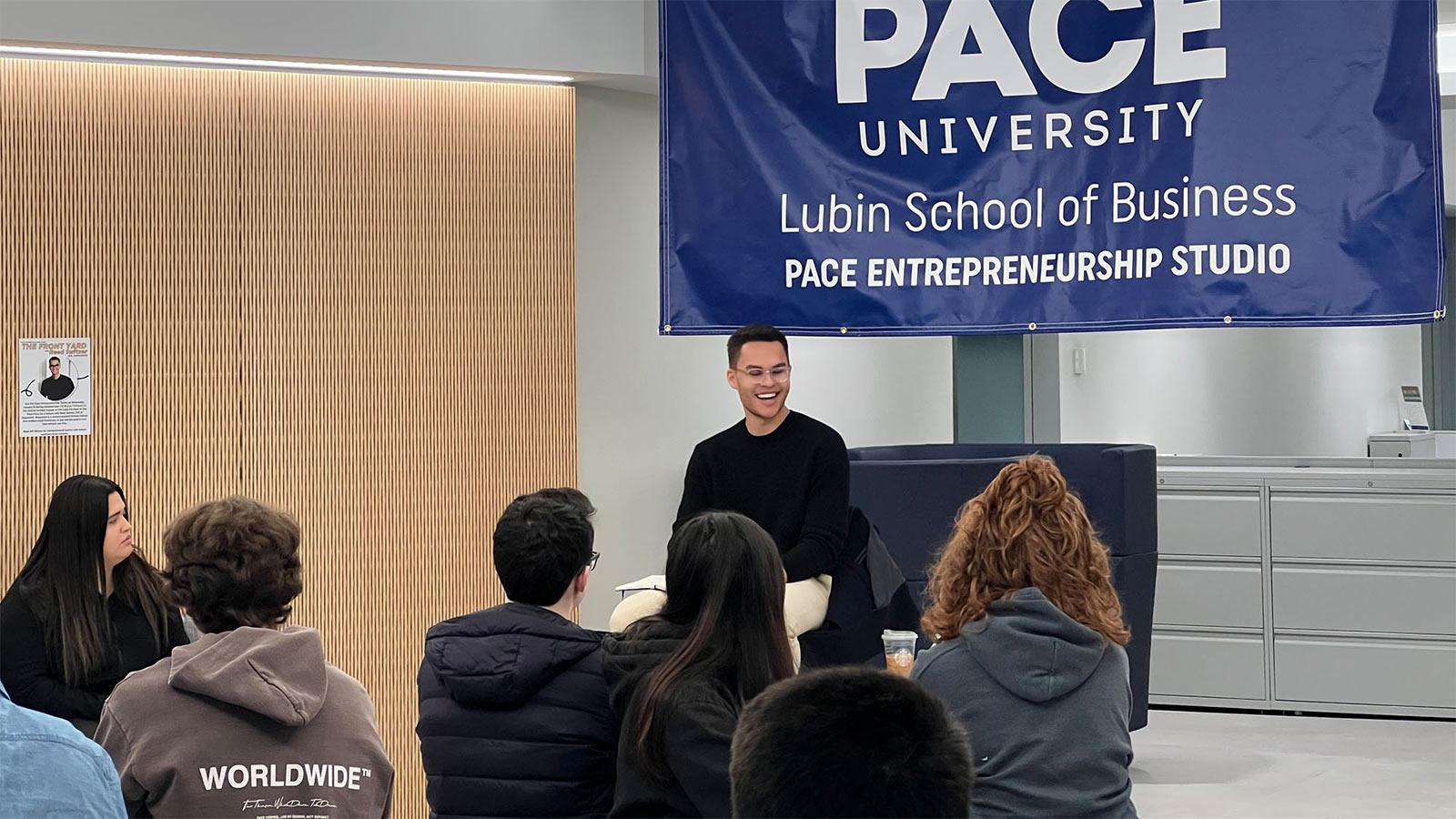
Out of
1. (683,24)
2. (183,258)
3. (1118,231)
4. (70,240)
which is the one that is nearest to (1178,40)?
(1118,231)

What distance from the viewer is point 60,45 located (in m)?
4.68

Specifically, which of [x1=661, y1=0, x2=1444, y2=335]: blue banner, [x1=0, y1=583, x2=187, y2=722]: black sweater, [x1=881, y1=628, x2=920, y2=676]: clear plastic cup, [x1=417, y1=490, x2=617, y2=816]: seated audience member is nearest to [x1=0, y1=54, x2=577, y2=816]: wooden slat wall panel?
[x1=661, y1=0, x2=1444, y2=335]: blue banner

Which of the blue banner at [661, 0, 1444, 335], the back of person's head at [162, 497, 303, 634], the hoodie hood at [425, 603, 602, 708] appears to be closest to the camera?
the back of person's head at [162, 497, 303, 634]

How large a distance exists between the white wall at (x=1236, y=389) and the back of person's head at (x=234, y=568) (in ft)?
19.2

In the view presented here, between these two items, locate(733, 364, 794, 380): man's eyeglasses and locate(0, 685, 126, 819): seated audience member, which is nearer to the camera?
locate(0, 685, 126, 819): seated audience member

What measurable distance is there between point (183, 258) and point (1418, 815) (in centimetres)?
433

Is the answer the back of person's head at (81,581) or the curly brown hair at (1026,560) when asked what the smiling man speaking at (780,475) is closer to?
the curly brown hair at (1026,560)

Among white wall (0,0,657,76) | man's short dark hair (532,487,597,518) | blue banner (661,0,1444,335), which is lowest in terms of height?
man's short dark hair (532,487,597,518)

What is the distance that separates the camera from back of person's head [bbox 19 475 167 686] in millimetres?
3375

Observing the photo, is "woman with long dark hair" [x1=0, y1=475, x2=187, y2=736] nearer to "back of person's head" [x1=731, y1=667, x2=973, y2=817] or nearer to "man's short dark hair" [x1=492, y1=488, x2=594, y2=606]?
Result: "man's short dark hair" [x1=492, y1=488, x2=594, y2=606]

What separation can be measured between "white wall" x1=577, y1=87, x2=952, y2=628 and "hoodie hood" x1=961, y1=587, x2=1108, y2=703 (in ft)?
10.3

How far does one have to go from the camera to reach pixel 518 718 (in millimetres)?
2641

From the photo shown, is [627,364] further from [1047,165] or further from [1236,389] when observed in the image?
[1236,389]

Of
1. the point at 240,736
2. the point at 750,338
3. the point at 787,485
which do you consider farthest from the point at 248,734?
the point at 750,338
